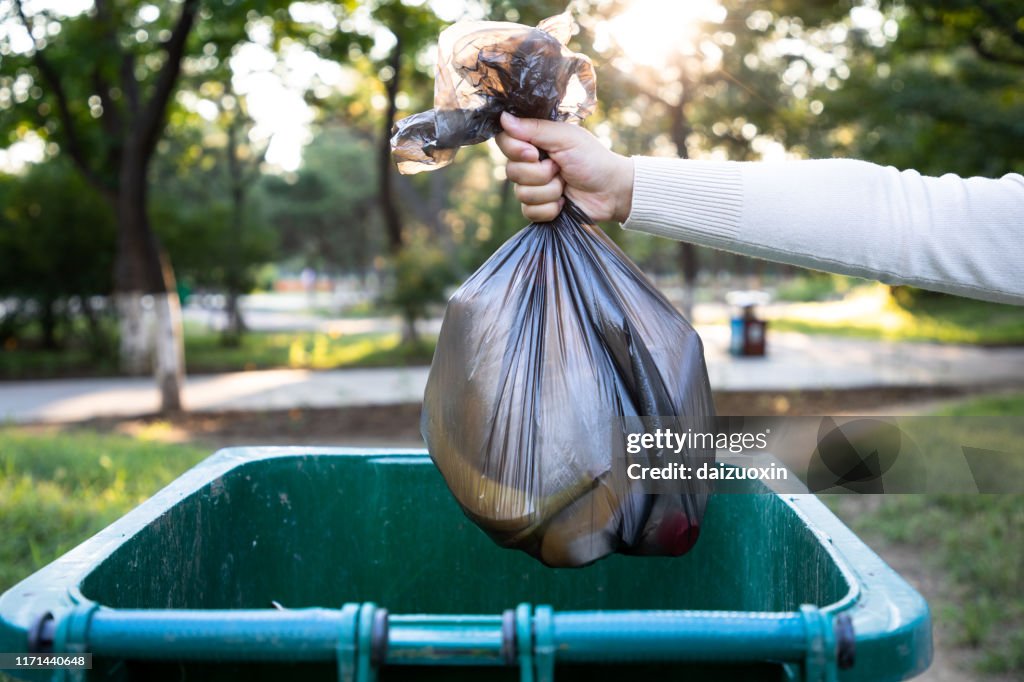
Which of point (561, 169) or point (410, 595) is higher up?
point (561, 169)

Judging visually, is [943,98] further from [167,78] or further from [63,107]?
[63,107]

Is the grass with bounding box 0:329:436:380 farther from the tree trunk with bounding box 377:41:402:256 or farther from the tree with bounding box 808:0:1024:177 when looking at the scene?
the tree with bounding box 808:0:1024:177

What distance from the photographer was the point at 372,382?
1097cm

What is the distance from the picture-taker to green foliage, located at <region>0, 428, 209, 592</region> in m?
3.59

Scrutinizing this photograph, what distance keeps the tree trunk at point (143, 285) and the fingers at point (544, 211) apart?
24.7 feet

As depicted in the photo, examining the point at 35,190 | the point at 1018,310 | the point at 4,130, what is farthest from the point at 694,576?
the point at 1018,310

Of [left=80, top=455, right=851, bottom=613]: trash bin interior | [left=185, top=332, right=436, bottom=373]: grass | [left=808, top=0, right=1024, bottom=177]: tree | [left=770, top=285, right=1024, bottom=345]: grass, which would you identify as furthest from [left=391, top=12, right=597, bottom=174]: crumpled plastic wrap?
[left=770, top=285, right=1024, bottom=345]: grass

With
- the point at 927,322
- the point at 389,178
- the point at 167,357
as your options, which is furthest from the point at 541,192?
the point at 927,322

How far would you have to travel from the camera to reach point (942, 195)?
5.25ft

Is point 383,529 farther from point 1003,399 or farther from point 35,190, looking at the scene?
point 35,190

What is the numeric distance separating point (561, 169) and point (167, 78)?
7.70 metres

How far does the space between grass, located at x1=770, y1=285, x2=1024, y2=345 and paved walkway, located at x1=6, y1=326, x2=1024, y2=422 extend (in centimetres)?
185

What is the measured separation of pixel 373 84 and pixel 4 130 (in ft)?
23.8

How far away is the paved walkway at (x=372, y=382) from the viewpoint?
9242 millimetres
